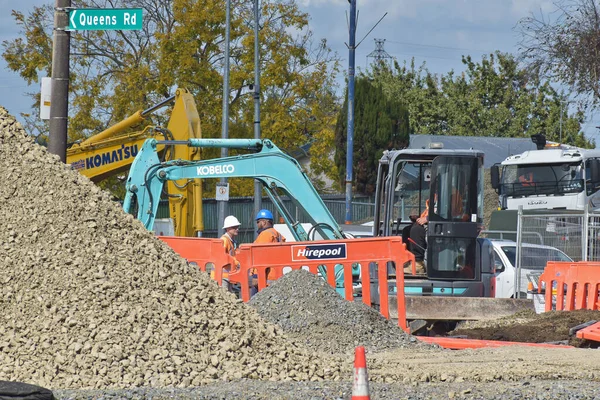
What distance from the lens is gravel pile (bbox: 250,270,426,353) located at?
10117mm

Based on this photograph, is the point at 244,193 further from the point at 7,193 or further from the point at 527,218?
the point at 7,193

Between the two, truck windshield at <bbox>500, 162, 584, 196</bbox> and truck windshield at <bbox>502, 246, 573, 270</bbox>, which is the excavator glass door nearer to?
truck windshield at <bbox>502, 246, 573, 270</bbox>

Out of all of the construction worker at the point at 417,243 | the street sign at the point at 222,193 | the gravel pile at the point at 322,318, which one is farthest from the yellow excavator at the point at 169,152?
the street sign at the point at 222,193

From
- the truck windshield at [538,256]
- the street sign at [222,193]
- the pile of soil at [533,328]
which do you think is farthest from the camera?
the street sign at [222,193]

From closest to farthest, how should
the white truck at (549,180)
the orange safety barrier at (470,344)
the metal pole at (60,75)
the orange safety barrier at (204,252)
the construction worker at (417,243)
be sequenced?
1. the orange safety barrier at (470,344)
2. the metal pole at (60,75)
3. the orange safety barrier at (204,252)
4. the construction worker at (417,243)
5. the white truck at (549,180)

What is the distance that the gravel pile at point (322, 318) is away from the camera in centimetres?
1012

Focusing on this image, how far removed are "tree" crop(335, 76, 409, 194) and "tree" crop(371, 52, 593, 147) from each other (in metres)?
15.9

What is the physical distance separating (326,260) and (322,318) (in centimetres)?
224

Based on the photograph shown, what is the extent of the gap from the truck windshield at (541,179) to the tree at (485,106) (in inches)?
1304

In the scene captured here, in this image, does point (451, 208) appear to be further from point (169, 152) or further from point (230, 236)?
point (169, 152)

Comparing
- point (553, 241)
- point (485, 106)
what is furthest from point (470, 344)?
point (485, 106)

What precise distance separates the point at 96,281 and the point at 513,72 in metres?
56.6

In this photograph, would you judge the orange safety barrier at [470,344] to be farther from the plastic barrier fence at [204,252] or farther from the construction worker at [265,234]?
the plastic barrier fence at [204,252]

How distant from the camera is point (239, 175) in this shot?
45.3 ft
